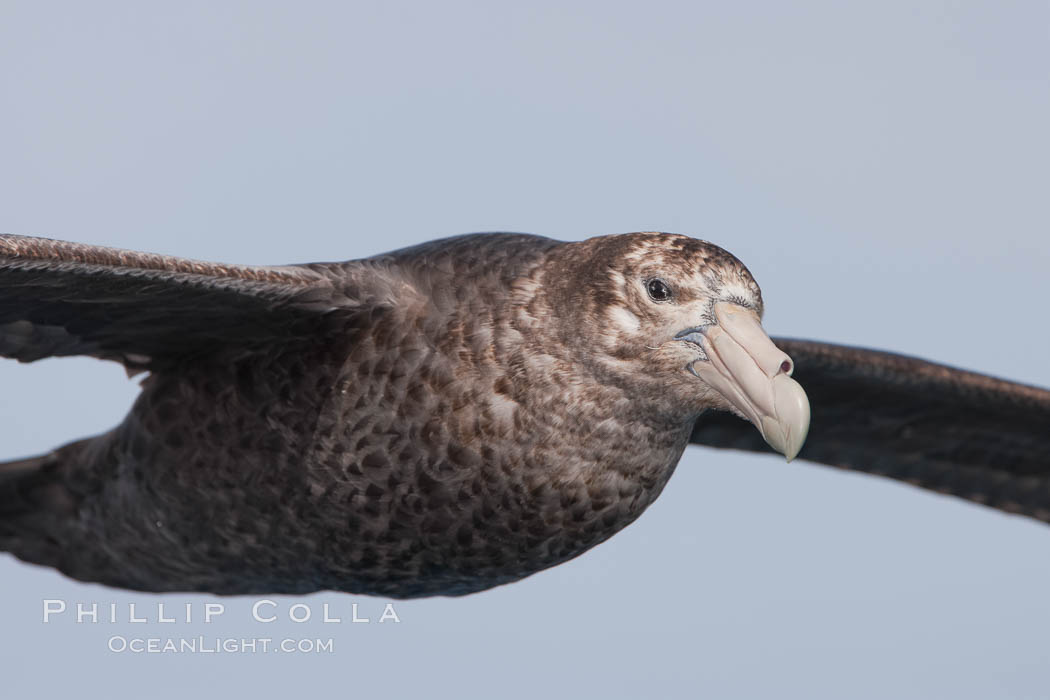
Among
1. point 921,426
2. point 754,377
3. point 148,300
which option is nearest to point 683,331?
point 754,377

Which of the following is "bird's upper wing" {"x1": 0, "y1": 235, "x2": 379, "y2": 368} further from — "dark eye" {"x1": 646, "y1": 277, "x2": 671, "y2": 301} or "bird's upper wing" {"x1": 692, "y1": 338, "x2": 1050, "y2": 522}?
"bird's upper wing" {"x1": 692, "y1": 338, "x2": 1050, "y2": 522}

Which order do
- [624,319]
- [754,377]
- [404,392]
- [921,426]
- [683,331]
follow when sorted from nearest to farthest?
[754,377]
[683,331]
[624,319]
[404,392]
[921,426]

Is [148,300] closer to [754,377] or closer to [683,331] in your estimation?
[683,331]

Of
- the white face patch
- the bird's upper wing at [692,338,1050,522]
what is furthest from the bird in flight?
the bird's upper wing at [692,338,1050,522]

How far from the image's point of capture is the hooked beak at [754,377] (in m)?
6.27

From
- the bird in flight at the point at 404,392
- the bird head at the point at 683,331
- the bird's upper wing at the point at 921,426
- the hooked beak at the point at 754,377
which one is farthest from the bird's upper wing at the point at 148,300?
the bird's upper wing at the point at 921,426

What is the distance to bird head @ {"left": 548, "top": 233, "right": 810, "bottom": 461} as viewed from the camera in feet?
20.8

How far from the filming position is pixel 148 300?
284 inches

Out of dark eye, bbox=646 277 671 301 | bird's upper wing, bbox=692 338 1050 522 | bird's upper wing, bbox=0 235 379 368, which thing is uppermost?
dark eye, bbox=646 277 671 301

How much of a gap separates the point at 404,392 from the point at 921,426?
12.6 ft

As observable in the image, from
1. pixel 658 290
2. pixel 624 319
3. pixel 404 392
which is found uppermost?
pixel 658 290

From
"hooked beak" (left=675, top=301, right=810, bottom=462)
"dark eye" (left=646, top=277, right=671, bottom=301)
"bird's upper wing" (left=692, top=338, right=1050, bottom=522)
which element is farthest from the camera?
"bird's upper wing" (left=692, top=338, right=1050, bottom=522)

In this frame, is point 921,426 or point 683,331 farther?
point 921,426

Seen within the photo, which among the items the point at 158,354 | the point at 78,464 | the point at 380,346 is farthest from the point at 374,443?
the point at 78,464
